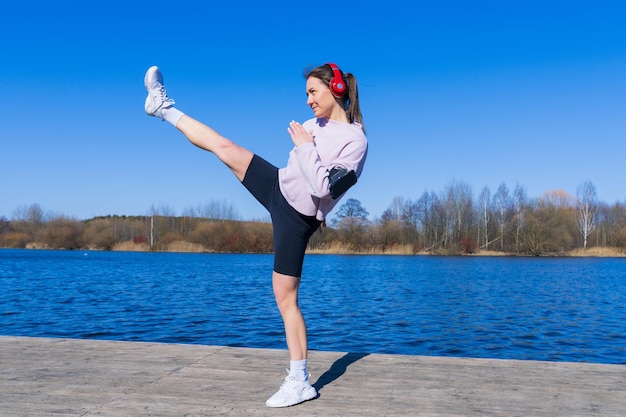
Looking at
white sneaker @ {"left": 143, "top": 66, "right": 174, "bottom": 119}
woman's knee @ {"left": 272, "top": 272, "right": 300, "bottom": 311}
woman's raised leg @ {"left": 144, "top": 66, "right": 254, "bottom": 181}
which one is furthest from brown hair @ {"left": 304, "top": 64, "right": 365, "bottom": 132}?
woman's knee @ {"left": 272, "top": 272, "right": 300, "bottom": 311}

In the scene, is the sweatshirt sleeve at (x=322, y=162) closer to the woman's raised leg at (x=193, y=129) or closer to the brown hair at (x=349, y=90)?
the brown hair at (x=349, y=90)

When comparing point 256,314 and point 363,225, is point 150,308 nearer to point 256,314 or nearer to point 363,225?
point 256,314

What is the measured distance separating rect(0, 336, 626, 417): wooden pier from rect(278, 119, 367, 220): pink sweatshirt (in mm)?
1083

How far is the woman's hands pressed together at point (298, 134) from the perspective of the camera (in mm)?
3064

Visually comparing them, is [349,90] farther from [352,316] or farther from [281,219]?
[352,316]

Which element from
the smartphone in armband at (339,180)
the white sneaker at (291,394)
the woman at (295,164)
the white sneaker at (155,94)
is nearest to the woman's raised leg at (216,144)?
the woman at (295,164)

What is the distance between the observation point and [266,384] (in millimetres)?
3566

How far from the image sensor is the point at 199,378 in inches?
144

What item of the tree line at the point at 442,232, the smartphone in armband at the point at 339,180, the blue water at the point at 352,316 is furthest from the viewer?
the tree line at the point at 442,232

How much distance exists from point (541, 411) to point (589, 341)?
33.2ft

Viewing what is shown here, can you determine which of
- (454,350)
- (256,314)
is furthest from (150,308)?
(454,350)

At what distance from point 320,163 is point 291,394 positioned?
1228 millimetres

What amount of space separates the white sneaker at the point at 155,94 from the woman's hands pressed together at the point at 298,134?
0.73 metres

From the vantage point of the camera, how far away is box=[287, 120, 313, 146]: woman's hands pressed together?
306 centimetres
